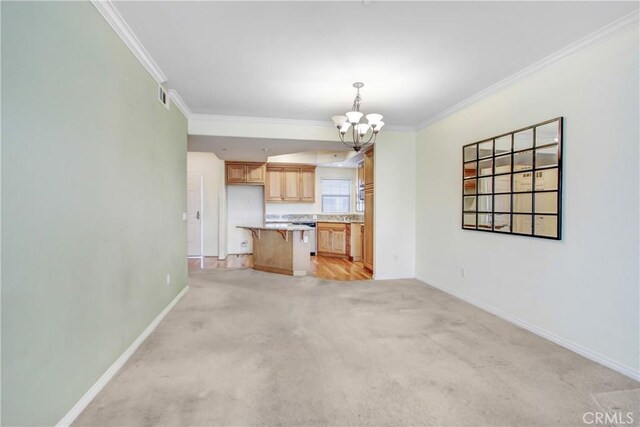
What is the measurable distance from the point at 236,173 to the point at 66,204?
5370mm

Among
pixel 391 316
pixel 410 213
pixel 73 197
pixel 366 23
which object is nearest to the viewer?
pixel 73 197

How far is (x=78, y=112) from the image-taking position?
1.74 metres

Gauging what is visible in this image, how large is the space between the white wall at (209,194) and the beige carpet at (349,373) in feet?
12.4

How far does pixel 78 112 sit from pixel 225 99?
2163mm

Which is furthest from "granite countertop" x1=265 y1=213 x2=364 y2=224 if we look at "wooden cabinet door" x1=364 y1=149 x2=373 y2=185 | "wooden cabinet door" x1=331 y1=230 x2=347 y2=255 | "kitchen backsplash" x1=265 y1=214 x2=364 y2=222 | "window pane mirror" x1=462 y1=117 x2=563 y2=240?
"window pane mirror" x1=462 y1=117 x2=563 y2=240

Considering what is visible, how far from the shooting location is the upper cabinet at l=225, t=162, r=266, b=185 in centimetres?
688

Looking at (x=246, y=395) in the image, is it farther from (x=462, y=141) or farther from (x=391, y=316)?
(x=462, y=141)

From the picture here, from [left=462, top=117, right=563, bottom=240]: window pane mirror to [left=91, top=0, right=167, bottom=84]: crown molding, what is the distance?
11.9 feet

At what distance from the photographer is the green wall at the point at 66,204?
1309 mm

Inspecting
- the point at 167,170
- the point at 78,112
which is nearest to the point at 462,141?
the point at 167,170

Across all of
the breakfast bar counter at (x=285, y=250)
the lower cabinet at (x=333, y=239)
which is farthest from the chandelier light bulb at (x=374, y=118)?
the lower cabinet at (x=333, y=239)

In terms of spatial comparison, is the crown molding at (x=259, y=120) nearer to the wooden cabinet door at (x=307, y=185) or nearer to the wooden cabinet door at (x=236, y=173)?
the wooden cabinet door at (x=236, y=173)

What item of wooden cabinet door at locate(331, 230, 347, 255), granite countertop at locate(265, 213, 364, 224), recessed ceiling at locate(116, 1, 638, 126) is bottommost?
wooden cabinet door at locate(331, 230, 347, 255)

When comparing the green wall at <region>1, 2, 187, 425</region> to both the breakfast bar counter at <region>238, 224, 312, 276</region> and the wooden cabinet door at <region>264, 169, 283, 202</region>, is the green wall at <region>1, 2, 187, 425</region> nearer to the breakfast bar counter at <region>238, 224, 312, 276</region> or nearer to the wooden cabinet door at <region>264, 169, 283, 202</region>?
the breakfast bar counter at <region>238, 224, 312, 276</region>
